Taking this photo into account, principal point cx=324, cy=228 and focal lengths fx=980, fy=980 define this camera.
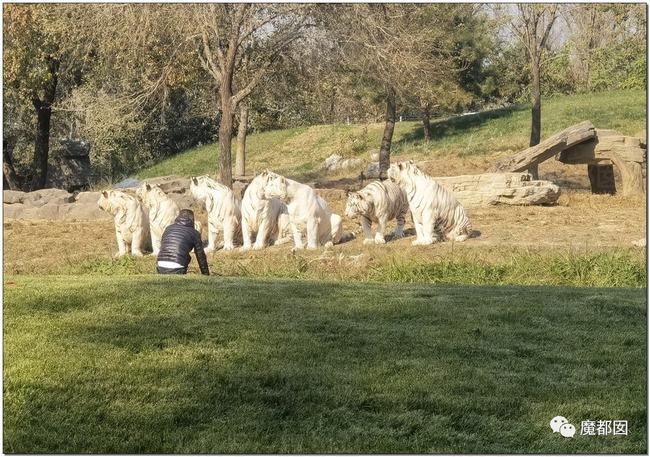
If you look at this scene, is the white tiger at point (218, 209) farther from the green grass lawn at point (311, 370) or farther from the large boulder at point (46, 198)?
the large boulder at point (46, 198)

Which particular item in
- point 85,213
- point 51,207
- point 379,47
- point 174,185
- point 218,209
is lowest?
point 85,213

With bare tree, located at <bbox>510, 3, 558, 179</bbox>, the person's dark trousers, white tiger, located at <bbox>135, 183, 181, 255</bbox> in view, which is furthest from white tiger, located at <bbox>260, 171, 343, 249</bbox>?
bare tree, located at <bbox>510, 3, 558, 179</bbox>

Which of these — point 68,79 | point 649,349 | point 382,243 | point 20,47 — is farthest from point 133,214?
point 68,79

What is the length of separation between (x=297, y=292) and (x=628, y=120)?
113ft

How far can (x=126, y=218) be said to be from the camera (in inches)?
724

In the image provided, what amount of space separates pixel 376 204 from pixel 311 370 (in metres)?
10.9

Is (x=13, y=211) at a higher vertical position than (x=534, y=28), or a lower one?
lower

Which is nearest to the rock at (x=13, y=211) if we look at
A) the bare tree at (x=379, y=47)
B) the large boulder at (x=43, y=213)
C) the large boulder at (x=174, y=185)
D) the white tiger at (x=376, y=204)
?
the large boulder at (x=43, y=213)

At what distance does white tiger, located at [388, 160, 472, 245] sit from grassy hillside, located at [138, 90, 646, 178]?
21.3m

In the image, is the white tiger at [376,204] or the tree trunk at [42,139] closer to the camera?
the white tiger at [376,204]

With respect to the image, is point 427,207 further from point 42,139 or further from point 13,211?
point 42,139

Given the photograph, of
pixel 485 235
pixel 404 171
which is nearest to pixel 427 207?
pixel 404 171

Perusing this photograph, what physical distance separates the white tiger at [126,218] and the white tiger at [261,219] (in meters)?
1.95

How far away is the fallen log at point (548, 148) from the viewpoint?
25.2m
